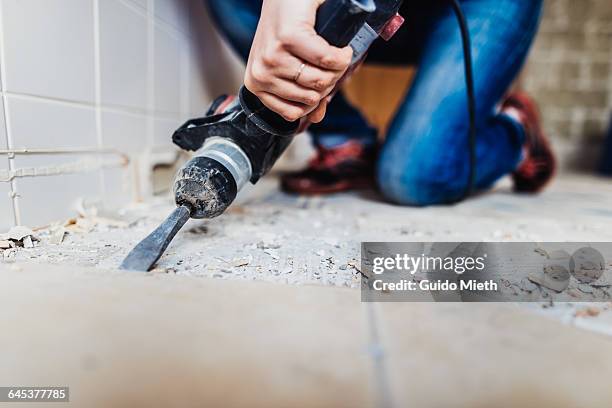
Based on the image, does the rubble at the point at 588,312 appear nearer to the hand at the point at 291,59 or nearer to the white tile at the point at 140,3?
the hand at the point at 291,59

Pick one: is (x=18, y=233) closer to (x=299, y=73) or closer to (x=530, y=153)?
(x=299, y=73)

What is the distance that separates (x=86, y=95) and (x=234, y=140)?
317mm

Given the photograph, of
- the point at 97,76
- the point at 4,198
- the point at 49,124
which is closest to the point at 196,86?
the point at 97,76

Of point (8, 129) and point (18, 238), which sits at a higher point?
point (8, 129)

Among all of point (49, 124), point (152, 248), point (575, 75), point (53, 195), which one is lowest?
point (152, 248)

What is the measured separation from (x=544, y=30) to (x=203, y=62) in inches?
92.6

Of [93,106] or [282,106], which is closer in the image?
[282,106]

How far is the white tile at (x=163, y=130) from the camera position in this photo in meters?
0.90

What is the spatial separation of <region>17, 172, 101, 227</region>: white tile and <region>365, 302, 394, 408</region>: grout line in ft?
1.73

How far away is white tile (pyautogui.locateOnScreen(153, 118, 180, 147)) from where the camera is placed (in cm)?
90

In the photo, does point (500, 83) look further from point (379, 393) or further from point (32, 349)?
point (32, 349)

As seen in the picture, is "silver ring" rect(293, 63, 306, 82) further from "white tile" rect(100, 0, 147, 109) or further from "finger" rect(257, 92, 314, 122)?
"white tile" rect(100, 0, 147, 109)

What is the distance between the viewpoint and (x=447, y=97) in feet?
2.87

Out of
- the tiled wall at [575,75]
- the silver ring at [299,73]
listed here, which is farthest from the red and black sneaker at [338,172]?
the tiled wall at [575,75]
